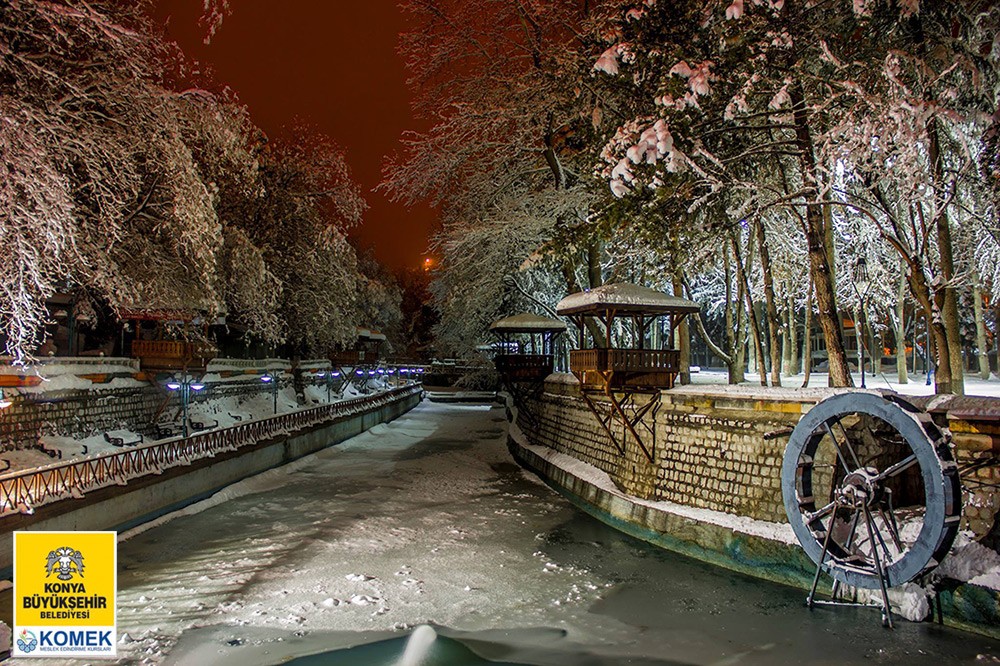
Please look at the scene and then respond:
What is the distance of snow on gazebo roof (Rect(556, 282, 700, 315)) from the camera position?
43.8 feet

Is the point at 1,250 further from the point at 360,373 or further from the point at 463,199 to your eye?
the point at 360,373

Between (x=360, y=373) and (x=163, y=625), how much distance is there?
29.9 meters

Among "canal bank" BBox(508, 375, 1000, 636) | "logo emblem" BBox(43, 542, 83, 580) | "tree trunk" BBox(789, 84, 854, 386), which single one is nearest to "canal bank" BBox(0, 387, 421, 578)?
"logo emblem" BBox(43, 542, 83, 580)

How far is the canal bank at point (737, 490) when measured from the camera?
779 centimetres

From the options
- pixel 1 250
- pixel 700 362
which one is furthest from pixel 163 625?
pixel 700 362

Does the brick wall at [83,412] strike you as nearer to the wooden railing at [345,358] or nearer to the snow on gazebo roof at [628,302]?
the snow on gazebo roof at [628,302]

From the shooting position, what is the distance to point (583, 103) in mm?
11883

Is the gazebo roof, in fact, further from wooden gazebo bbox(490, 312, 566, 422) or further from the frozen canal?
the frozen canal

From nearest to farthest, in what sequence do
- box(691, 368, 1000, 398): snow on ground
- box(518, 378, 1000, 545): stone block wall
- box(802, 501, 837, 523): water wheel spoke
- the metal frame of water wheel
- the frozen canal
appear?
the frozen canal, the metal frame of water wheel, box(518, 378, 1000, 545): stone block wall, box(802, 501, 837, 523): water wheel spoke, box(691, 368, 1000, 398): snow on ground

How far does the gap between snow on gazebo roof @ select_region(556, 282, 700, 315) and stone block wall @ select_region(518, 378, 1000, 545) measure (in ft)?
6.35

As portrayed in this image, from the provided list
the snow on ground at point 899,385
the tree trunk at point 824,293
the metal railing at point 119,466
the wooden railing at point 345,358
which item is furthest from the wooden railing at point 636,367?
the wooden railing at point 345,358

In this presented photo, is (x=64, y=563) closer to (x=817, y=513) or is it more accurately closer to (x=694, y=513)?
(x=694, y=513)

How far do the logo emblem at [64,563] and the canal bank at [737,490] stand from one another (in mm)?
9036

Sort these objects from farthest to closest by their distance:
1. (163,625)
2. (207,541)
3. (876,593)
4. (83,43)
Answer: (207,541) → (83,43) → (876,593) → (163,625)
